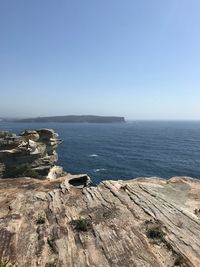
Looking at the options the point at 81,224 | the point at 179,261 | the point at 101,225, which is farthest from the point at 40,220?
the point at 179,261

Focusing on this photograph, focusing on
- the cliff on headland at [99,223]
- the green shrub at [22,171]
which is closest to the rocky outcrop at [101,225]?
the cliff on headland at [99,223]

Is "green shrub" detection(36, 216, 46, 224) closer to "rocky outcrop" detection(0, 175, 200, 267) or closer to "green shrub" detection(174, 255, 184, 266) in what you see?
"rocky outcrop" detection(0, 175, 200, 267)

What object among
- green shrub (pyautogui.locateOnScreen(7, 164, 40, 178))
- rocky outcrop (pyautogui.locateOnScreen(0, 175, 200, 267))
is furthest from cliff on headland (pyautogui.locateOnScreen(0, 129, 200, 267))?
green shrub (pyautogui.locateOnScreen(7, 164, 40, 178))

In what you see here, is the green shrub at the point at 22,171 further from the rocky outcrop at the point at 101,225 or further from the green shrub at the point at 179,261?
the green shrub at the point at 179,261

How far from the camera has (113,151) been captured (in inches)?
5999

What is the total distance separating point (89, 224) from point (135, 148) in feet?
464

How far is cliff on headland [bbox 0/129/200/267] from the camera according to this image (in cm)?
1805

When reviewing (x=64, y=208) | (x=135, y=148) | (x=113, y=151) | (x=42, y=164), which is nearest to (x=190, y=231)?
(x=64, y=208)

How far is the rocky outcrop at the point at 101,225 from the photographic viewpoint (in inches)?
711

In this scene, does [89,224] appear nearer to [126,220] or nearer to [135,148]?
[126,220]

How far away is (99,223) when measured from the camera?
2247 centimetres

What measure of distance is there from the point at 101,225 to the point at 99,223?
362 mm

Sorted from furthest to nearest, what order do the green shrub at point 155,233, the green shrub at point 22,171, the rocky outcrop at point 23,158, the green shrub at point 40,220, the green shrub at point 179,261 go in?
1. the rocky outcrop at point 23,158
2. the green shrub at point 22,171
3. the green shrub at point 40,220
4. the green shrub at point 155,233
5. the green shrub at point 179,261

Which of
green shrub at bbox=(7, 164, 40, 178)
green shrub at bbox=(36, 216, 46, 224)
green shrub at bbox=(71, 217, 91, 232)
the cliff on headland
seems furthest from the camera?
green shrub at bbox=(7, 164, 40, 178)
